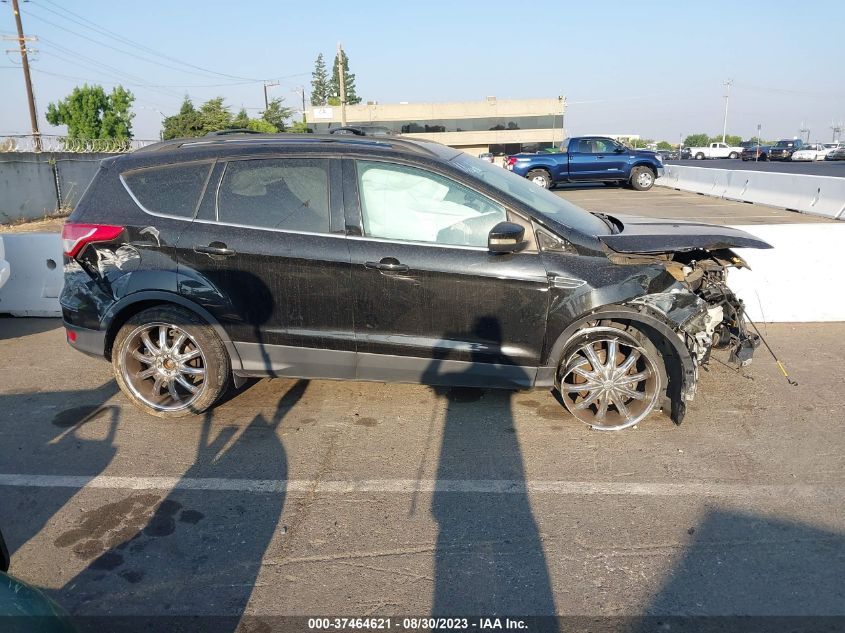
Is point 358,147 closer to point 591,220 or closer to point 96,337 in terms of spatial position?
point 591,220

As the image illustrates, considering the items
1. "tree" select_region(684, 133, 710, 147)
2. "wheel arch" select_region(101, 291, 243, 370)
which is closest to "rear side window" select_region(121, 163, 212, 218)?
"wheel arch" select_region(101, 291, 243, 370)

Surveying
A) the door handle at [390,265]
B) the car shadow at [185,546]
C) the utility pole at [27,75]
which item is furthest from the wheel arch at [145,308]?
the utility pole at [27,75]

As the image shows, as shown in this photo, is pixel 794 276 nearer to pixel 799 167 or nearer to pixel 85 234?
pixel 85 234

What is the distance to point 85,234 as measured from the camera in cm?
451

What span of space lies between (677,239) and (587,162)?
61.2 feet

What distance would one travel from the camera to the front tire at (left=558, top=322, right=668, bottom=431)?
4.30 metres

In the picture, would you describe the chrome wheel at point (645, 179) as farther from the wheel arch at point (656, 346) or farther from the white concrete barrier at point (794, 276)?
the wheel arch at point (656, 346)

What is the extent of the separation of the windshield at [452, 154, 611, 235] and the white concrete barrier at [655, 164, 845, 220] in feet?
41.6

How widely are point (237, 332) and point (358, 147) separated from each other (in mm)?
1511

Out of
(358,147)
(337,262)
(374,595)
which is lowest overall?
(374,595)

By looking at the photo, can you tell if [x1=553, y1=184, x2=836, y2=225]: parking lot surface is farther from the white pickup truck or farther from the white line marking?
the white pickup truck

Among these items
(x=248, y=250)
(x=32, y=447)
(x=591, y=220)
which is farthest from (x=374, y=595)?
(x=591, y=220)

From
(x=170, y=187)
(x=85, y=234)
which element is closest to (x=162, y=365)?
(x=85, y=234)

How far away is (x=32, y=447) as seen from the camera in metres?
4.29
